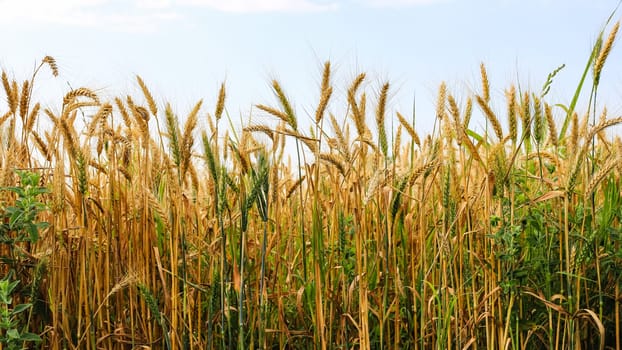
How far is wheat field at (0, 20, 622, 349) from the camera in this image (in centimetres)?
216

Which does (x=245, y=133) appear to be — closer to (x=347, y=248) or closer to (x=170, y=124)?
(x=170, y=124)

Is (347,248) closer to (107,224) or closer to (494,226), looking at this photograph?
(494,226)

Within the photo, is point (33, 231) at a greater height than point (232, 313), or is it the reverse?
point (33, 231)

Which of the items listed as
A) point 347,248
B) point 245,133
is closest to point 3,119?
point 245,133

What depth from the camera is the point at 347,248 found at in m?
2.64

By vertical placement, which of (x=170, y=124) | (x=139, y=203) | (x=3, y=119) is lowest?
(x=139, y=203)

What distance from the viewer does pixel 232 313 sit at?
2.52 meters

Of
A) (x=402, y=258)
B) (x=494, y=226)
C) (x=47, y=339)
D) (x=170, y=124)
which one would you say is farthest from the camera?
(x=47, y=339)

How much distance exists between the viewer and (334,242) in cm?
264

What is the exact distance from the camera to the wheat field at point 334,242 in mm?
2156

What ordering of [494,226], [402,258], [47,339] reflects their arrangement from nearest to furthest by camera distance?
[494,226] → [402,258] → [47,339]

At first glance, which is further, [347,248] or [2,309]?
[347,248]

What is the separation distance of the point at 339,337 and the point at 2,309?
1.24 m

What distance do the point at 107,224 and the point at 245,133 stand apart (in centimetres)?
64
